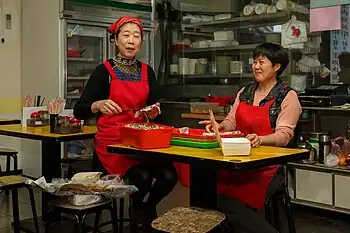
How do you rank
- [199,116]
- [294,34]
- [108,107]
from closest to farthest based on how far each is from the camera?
[108,107], [294,34], [199,116]

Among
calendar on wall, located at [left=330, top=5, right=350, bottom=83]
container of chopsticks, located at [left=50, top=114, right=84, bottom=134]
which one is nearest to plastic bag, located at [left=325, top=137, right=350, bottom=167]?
calendar on wall, located at [left=330, top=5, right=350, bottom=83]

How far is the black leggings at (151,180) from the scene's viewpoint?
2996 millimetres

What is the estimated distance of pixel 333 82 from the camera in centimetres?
470

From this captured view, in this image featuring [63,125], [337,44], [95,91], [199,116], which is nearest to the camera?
[95,91]

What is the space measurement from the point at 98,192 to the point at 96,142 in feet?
2.18

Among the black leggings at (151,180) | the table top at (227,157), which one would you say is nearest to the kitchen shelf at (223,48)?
the black leggings at (151,180)

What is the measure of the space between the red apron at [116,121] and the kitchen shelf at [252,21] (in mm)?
2453

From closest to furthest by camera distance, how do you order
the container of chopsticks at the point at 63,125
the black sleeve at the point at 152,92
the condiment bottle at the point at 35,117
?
the black sleeve at the point at 152,92, the container of chopsticks at the point at 63,125, the condiment bottle at the point at 35,117

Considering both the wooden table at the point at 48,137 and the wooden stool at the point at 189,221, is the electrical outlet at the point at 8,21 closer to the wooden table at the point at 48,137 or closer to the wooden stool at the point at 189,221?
the wooden table at the point at 48,137

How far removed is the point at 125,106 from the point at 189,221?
1.14 metres

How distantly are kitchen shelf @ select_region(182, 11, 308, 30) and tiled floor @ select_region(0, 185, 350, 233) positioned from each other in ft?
6.54

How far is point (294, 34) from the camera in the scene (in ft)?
16.1

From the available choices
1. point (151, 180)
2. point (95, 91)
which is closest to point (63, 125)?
point (95, 91)

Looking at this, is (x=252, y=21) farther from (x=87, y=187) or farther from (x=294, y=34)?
(x=87, y=187)
